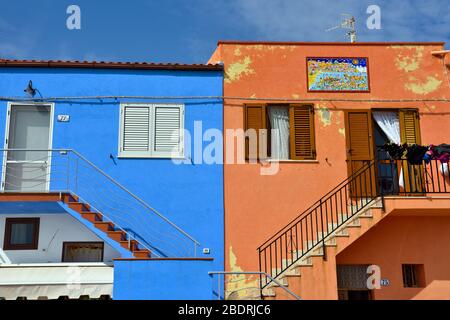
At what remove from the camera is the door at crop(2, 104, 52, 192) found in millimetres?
16203

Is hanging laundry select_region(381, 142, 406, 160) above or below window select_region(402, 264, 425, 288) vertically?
above

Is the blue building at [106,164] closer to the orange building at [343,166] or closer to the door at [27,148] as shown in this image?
the door at [27,148]

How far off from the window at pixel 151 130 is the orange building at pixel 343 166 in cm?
152

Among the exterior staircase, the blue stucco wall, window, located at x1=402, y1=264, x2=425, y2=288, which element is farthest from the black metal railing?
the blue stucco wall

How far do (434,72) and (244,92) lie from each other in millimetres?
5970

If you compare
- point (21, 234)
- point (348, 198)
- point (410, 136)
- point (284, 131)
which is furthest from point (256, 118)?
point (21, 234)

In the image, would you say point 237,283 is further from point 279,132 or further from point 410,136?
point 410,136

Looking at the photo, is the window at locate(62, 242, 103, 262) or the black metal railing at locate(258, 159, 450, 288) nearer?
the black metal railing at locate(258, 159, 450, 288)

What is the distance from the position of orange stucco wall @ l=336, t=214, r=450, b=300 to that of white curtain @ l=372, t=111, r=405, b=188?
2437mm

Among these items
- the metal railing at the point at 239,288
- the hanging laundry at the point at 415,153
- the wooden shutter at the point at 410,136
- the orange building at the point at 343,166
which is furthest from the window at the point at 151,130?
the wooden shutter at the point at 410,136

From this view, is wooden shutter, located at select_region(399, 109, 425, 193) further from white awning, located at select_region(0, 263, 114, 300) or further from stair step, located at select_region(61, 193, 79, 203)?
stair step, located at select_region(61, 193, 79, 203)

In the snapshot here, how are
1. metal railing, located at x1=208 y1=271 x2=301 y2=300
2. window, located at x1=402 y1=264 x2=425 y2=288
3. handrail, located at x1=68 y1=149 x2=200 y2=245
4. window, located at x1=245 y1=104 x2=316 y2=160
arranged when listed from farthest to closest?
window, located at x1=245 y1=104 x2=316 y2=160, window, located at x1=402 y1=264 x2=425 y2=288, handrail, located at x1=68 y1=149 x2=200 y2=245, metal railing, located at x1=208 y1=271 x2=301 y2=300

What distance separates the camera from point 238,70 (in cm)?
1725
